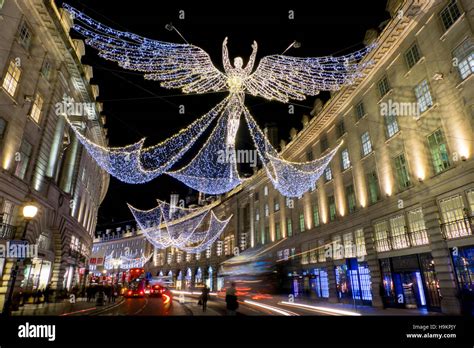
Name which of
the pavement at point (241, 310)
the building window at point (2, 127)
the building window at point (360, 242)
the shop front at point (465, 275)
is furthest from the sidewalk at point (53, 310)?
the shop front at point (465, 275)

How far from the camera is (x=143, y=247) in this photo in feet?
331

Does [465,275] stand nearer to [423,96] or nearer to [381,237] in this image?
[381,237]

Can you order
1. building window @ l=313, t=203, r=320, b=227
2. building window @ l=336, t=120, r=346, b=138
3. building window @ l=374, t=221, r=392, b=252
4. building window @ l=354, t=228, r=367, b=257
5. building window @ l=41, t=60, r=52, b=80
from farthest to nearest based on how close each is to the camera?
building window @ l=313, t=203, r=320, b=227 < building window @ l=336, t=120, r=346, b=138 < building window @ l=354, t=228, r=367, b=257 < building window @ l=41, t=60, r=52, b=80 < building window @ l=374, t=221, r=392, b=252

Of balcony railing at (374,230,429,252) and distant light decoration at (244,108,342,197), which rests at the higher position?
distant light decoration at (244,108,342,197)

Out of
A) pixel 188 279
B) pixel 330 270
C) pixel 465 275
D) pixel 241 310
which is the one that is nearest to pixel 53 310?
pixel 241 310

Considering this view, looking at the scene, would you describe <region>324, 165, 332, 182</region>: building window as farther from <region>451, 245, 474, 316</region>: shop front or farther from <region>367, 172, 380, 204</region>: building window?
<region>451, 245, 474, 316</region>: shop front

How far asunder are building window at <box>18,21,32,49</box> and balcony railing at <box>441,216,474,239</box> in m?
26.6

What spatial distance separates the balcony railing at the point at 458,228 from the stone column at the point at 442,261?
12.4 inches

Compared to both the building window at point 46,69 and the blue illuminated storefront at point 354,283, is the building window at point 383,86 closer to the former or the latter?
the blue illuminated storefront at point 354,283

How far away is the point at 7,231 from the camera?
678 inches

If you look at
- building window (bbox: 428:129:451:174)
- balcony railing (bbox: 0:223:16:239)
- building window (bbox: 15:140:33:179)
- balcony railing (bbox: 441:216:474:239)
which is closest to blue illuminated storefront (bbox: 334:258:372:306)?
balcony railing (bbox: 441:216:474:239)

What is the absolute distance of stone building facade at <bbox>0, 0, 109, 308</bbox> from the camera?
17203mm

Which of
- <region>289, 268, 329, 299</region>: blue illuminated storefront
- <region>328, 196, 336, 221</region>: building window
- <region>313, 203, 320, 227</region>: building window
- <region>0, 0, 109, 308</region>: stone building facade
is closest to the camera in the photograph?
<region>0, 0, 109, 308</region>: stone building facade

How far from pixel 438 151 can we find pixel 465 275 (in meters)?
6.69
